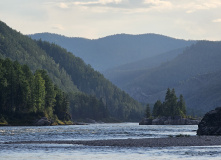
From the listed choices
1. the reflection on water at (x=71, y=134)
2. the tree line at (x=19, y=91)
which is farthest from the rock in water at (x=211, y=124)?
the tree line at (x=19, y=91)

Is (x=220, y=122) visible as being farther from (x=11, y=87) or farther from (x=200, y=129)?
(x=11, y=87)

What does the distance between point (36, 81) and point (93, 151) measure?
12645 cm

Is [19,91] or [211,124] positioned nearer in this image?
[211,124]

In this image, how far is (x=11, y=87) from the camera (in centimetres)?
17338

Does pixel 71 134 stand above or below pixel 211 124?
below

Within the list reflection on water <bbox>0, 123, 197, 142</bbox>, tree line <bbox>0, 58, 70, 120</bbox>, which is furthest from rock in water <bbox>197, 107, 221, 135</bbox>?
tree line <bbox>0, 58, 70, 120</bbox>

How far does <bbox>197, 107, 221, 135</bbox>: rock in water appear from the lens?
99438 mm

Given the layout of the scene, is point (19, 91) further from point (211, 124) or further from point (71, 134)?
point (211, 124)

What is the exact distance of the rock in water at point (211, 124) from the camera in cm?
9944

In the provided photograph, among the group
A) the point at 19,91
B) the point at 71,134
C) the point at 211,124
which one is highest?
the point at 19,91

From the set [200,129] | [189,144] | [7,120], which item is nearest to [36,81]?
[7,120]

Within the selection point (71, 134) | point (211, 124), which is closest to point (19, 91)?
point (71, 134)

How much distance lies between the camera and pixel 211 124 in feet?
334

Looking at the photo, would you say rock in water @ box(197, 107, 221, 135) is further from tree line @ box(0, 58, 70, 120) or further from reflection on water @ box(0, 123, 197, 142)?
tree line @ box(0, 58, 70, 120)
